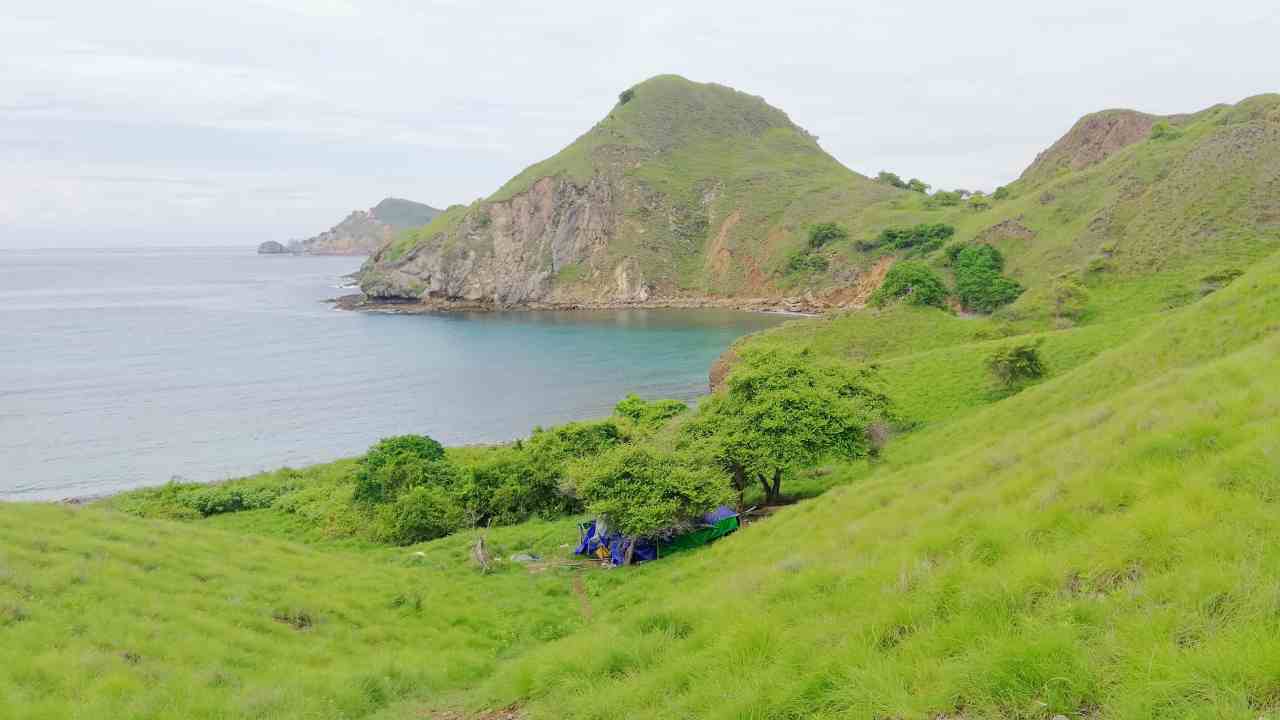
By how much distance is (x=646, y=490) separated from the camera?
77.3 ft

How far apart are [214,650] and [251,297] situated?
566 feet

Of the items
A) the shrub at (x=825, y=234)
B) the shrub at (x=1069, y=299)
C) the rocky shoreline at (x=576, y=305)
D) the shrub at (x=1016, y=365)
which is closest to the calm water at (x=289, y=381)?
the rocky shoreline at (x=576, y=305)

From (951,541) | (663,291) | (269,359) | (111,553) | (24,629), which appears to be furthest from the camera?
(663,291)

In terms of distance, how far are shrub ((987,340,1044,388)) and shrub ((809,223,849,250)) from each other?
95.4m

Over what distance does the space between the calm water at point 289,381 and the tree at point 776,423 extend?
33801 millimetres

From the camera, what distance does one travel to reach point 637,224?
155625mm

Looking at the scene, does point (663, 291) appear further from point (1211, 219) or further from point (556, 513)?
point (556, 513)

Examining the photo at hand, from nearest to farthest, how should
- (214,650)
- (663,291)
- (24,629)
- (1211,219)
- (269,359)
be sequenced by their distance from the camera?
1. (24,629)
2. (214,650)
3. (1211,219)
4. (269,359)
5. (663,291)

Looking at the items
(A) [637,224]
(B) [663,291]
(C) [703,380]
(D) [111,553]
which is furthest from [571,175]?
(D) [111,553]

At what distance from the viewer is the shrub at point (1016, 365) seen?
3962cm

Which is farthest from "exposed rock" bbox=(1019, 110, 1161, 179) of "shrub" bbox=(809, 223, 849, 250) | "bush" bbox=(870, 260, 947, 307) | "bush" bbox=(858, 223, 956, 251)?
"bush" bbox=(870, 260, 947, 307)

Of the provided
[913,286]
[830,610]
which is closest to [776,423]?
[830,610]

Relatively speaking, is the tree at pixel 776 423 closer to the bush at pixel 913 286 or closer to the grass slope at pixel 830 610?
the grass slope at pixel 830 610

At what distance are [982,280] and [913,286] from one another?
32.0 ft
